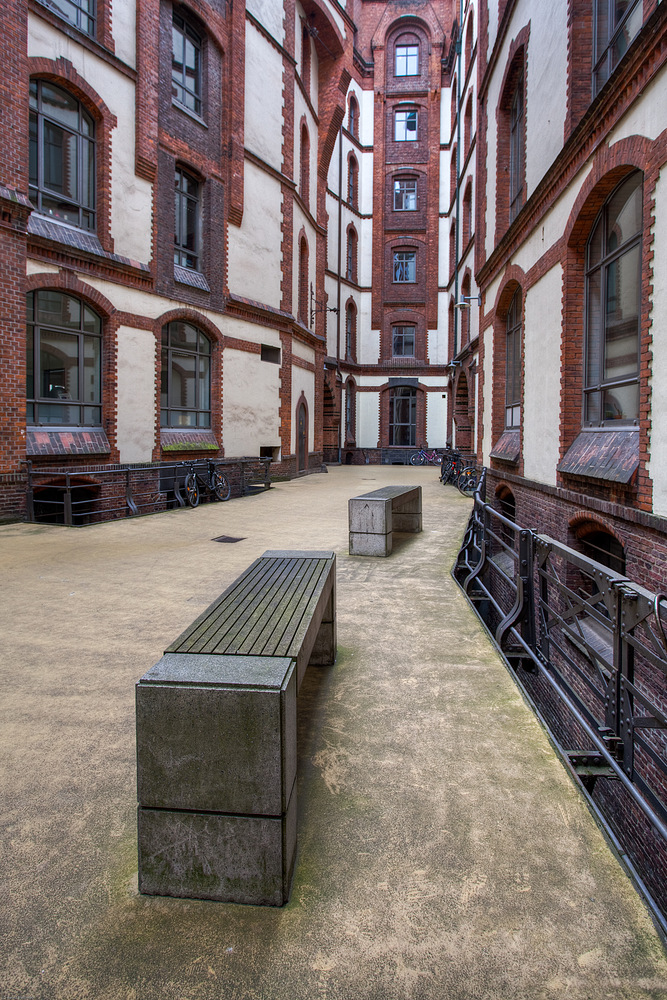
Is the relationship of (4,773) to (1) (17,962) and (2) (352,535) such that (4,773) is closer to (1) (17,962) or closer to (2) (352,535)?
(1) (17,962)

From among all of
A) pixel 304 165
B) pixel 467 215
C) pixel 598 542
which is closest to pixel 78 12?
pixel 304 165

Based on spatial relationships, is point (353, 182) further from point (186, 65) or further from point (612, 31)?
point (612, 31)

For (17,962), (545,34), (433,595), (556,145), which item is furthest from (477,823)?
(545,34)

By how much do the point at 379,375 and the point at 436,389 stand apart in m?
3.07

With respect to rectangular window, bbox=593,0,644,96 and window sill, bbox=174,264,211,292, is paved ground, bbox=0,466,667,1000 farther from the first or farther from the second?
window sill, bbox=174,264,211,292

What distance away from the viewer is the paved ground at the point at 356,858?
5.48ft

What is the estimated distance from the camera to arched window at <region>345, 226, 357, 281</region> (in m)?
30.2

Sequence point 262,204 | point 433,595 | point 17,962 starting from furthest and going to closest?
point 262,204 → point 433,595 → point 17,962

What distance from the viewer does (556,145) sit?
28.4ft

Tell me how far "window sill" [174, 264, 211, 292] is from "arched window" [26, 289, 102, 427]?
116 inches

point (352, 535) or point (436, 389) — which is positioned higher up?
point (436, 389)

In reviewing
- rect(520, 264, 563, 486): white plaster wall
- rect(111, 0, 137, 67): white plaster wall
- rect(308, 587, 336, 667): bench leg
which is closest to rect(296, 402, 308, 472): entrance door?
rect(111, 0, 137, 67): white plaster wall

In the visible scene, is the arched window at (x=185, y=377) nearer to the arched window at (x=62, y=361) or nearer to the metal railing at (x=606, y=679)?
the arched window at (x=62, y=361)

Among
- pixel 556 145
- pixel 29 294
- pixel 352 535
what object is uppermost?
pixel 556 145
